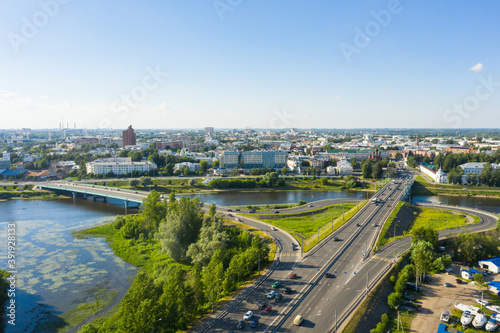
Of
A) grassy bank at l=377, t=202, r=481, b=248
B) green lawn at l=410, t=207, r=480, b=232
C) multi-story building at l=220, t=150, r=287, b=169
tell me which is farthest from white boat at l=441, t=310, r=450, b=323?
multi-story building at l=220, t=150, r=287, b=169

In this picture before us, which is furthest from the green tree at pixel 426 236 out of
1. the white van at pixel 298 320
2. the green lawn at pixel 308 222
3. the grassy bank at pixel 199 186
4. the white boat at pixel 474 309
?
the grassy bank at pixel 199 186

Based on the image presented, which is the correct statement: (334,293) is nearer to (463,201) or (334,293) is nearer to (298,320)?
(298,320)

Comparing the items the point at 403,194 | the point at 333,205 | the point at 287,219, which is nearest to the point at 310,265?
the point at 287,219

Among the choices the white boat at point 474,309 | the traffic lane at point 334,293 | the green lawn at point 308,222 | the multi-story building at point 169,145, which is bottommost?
the white boat at point 474,309

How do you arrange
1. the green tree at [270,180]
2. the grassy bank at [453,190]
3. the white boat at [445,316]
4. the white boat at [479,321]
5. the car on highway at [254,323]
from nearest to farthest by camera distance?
the car on highway at [254,323] < the white boat at [479,321] < the white boat at [445,316] < the grassy bank at [453,190] < the green tree at [270,180]

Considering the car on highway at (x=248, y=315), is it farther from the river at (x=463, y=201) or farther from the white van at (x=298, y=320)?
the river at (x=463, y=201)

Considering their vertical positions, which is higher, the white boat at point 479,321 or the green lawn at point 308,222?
the green lawn at point 308,222

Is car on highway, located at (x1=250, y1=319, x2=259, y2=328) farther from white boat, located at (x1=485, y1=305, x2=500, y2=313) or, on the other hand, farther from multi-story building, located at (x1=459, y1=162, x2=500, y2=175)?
multi-story building, located at (x1=459, y1=162, x2=500, y2=175)

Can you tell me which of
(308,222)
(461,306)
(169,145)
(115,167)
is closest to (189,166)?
(115,167)
